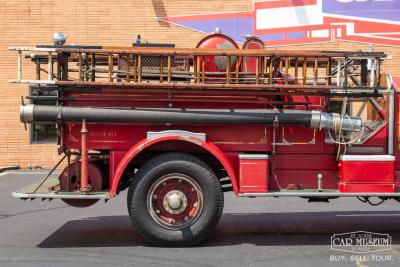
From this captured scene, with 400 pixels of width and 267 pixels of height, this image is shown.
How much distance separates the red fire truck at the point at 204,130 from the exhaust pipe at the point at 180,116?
0.5 inches

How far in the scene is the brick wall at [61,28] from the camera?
17.1 metres

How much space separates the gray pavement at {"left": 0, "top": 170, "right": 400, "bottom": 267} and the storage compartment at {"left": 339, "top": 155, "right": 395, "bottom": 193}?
74 centimetres

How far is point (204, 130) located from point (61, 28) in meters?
11.7

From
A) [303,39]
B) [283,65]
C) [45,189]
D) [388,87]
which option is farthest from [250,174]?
[303,39]

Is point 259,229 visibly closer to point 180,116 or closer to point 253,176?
point 253,176

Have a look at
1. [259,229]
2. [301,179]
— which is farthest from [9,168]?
[301,179]

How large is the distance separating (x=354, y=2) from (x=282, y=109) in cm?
1131

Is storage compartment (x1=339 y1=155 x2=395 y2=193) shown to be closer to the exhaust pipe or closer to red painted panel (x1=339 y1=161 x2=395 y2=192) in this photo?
red painted panel (x1=339 y1=161 x2=395 y2=192)

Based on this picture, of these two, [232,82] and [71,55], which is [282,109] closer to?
[232,82]

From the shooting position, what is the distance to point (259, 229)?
7.70 metres

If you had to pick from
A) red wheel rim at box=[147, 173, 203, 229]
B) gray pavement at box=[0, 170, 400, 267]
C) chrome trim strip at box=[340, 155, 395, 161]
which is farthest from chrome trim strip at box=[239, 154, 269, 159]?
gray pavement at box=[0, 170, 400, 267]

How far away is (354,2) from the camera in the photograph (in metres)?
16.9

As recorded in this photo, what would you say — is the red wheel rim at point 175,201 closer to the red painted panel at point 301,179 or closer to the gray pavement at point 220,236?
the gray pavement at point 220,236

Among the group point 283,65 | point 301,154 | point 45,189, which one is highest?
Result: point 283,65
